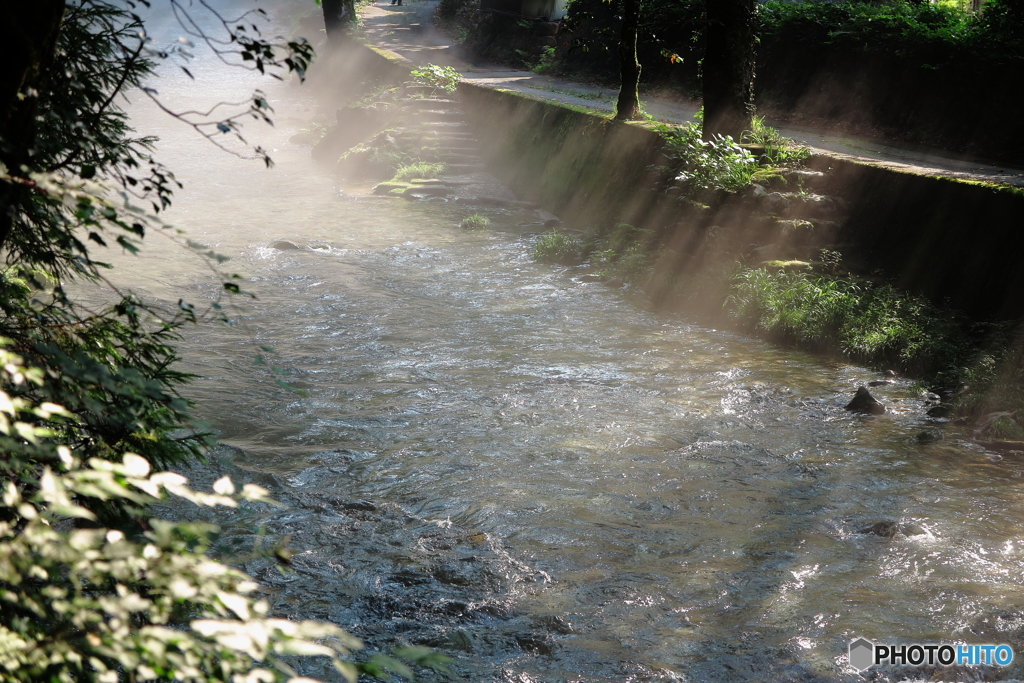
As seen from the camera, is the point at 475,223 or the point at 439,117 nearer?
the point at 475,223

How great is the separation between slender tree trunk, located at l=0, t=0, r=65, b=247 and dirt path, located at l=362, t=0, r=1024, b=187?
9193 millimetres

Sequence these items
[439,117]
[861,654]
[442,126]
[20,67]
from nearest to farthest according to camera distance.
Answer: [20,67], [861,654], [442,126], [439,117]

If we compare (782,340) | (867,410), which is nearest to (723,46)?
(782,340)

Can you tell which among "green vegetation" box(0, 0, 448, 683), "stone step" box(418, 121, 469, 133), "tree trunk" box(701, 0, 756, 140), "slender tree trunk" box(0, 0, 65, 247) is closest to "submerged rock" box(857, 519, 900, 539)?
"green vegetation" box(0, 0, 448, 683)

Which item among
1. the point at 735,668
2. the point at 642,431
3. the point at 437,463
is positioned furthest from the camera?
the point at 642,431

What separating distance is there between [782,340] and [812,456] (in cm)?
309

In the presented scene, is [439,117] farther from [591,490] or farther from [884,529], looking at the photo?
[884,529]

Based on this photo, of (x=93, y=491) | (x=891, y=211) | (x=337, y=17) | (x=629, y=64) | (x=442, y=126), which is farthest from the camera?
(x=337, y=17)

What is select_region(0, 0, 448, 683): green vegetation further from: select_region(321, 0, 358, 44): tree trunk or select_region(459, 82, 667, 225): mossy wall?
select_region(321, 0, 358, 44): tree trunk

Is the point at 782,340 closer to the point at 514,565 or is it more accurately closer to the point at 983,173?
the point at 983,173

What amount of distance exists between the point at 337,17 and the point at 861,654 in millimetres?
Answer: 30739

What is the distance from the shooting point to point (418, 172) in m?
19.1

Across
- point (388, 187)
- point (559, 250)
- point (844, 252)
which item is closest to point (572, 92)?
point (388, 187)

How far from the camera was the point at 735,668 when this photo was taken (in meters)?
4.07
